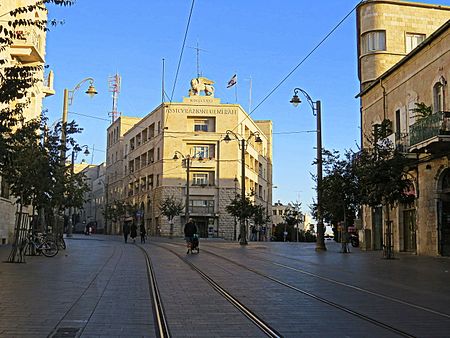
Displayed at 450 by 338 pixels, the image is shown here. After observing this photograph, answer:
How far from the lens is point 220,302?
10820 millimetres

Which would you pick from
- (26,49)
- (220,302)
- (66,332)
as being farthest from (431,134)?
(26,49)

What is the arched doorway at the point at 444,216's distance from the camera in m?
26.9

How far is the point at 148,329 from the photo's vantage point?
805cm

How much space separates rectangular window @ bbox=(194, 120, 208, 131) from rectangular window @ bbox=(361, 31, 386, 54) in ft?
149

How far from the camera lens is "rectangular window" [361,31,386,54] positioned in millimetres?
36188

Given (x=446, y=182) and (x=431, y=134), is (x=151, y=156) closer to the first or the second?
(x=446, y=182)

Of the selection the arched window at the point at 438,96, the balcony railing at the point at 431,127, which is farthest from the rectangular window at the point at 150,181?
the balcony railing at the point at 431,127

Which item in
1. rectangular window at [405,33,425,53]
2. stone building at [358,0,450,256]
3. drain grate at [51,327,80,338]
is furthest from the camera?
rectangular window at [405,33,425,53]

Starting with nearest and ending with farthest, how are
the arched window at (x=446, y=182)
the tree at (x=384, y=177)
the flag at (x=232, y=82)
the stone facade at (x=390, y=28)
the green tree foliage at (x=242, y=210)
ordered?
the tree at (x=384, y=177) → the arched window at (x=446, y=182) → the stone facade at (x=390, y=28) → the green tree foliage at (x=242, y=210) → the flag at (x=232, y=82)

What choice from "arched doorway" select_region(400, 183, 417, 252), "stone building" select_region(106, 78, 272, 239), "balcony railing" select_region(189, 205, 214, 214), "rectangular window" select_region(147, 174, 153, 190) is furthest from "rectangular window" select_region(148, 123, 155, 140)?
"arched doorway" select_region(400, 183, 417, 252)

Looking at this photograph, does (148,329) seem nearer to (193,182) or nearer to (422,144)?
(422,144)

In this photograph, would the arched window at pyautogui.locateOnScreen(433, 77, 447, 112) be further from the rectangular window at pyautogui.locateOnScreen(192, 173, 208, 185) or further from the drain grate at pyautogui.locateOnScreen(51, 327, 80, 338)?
the rectangular window at pyautogui.locateOnScreen(192, 173, 208, 185)

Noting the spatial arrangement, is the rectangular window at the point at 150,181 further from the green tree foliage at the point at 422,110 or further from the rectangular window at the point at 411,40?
the green tree foliage at the point at 422,110

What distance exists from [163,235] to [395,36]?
47.4 meters
